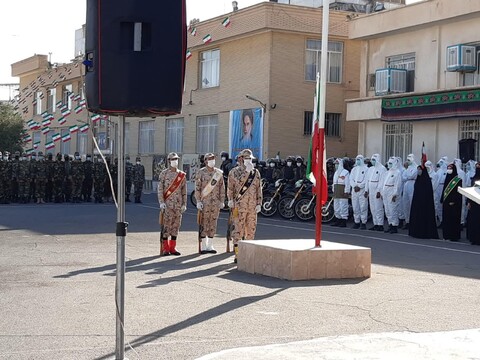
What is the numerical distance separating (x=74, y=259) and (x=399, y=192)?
10733 millimetres

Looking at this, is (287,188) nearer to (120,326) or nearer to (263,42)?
(263,42)

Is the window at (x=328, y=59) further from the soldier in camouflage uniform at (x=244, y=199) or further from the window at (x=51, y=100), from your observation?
the window at (x=51, y=100)

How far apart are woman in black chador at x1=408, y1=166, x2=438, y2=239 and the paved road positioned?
11.0 feet

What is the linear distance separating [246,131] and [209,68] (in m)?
5.35

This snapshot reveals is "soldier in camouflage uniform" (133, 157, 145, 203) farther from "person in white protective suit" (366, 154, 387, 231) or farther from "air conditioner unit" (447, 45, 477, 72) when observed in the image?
"air conditioner unit" (447, 45, 477, 72)

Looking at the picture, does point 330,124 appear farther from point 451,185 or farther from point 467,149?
point 451,185

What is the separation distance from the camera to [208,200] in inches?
632

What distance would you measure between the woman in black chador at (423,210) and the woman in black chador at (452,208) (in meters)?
0.34

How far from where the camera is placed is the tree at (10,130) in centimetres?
5584

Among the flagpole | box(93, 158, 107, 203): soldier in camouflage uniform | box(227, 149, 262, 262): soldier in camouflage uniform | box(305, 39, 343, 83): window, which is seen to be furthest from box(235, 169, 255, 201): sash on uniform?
box(305, 39, 343, 83): window

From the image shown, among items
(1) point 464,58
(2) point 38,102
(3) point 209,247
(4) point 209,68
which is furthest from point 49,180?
(2) point 38,102

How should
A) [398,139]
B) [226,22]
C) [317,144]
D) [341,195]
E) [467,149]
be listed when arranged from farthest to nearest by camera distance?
[226,22] < [398,139] < [467,149] < [341,195] < [317,144]

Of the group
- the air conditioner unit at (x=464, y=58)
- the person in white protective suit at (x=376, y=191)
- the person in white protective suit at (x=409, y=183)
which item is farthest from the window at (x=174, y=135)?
the person in white protective suit at (x=409, y=183)

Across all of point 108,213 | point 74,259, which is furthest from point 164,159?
A: point 74,259
